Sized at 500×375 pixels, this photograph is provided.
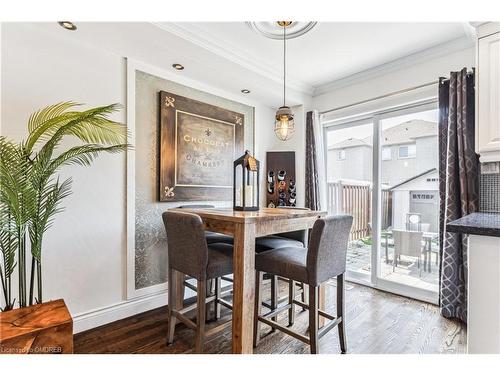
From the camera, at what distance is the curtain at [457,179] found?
7.36 feet

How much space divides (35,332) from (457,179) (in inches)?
124

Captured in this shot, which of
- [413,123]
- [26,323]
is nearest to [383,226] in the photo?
[413,123]

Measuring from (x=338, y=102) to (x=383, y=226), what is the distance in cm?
165

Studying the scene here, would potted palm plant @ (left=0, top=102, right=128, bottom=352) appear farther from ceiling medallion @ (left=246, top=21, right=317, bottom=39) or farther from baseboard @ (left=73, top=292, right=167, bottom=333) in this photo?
ceiling medallion @ (left=246, top=21, right=317, bottom=39)

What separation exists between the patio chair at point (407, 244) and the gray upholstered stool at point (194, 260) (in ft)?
7.09

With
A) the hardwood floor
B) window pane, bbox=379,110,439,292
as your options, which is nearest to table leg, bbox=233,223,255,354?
the hardwood floor

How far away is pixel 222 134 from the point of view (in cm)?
311

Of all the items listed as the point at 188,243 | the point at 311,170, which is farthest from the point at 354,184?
the point at 188,243

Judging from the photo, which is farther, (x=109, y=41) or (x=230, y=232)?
(x=109, y=41)

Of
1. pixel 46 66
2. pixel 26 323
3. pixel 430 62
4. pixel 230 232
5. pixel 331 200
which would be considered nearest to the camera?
pixel 26 323

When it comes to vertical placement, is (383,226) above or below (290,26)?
below

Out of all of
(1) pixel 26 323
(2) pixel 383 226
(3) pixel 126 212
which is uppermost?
(3) pixel 126 212

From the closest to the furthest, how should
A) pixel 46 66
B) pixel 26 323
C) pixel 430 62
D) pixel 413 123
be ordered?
pixel 26 323 → pixel 46 66 → pixel 430 62 → pixel 413 123
